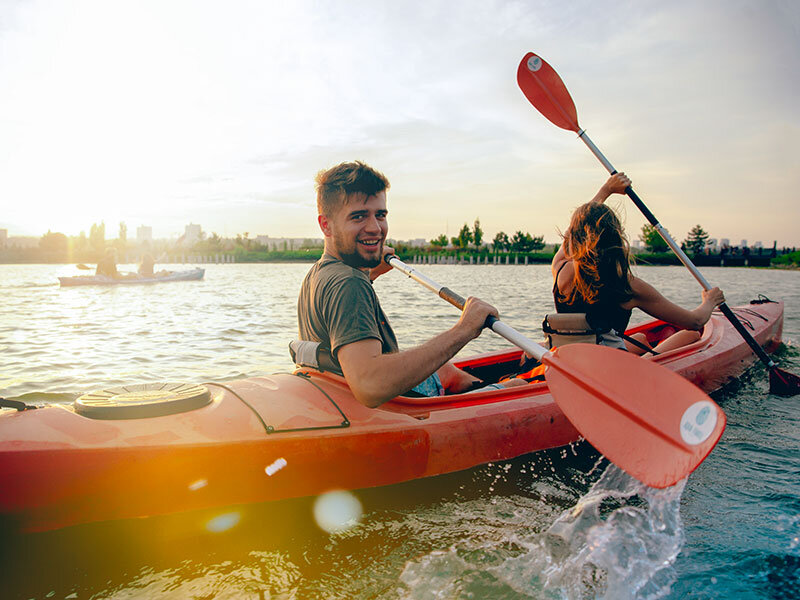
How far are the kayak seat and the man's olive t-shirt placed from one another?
2.09 ft

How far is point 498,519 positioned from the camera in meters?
2.52

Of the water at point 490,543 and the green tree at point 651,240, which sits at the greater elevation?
the green tree at point 651,240

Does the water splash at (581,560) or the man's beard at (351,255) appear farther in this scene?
the man's beard at (351,255)

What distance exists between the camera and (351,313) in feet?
6.84

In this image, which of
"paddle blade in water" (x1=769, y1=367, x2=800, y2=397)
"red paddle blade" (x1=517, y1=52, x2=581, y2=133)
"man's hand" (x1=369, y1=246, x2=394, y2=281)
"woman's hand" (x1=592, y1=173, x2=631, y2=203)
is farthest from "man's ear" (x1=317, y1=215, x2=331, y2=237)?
"paddle blade in water" (x1=769, y1=367, x2=800, y2=397)

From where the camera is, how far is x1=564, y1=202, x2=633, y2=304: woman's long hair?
3.14 meters

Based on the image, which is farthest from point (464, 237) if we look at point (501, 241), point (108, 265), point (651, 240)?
point (108, 265)

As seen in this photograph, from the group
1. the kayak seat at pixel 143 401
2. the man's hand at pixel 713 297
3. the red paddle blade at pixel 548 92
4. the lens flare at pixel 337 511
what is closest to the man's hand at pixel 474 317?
the lens flare at pixel 337 511

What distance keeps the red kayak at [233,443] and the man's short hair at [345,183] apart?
0.89 meters

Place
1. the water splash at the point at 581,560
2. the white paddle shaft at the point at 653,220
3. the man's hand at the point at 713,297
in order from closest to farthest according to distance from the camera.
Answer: the water splash at the point at 581,560, the man's hand at the point at 713,297, the white paddle shaft at the point at 653,220

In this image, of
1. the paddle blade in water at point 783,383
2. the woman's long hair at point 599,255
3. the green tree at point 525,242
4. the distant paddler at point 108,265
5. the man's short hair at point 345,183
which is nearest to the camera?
the man's short hair at point 345,183

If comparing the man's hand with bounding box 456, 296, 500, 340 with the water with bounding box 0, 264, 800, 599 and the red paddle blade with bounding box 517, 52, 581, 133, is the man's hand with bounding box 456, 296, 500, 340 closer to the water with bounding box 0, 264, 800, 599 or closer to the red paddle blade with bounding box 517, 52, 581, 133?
the water with bounding box 0, 264, 800, 599

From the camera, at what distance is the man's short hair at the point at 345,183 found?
7.54 feet

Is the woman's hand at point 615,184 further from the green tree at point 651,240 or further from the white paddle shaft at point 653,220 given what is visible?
the green tree at point 651,240
